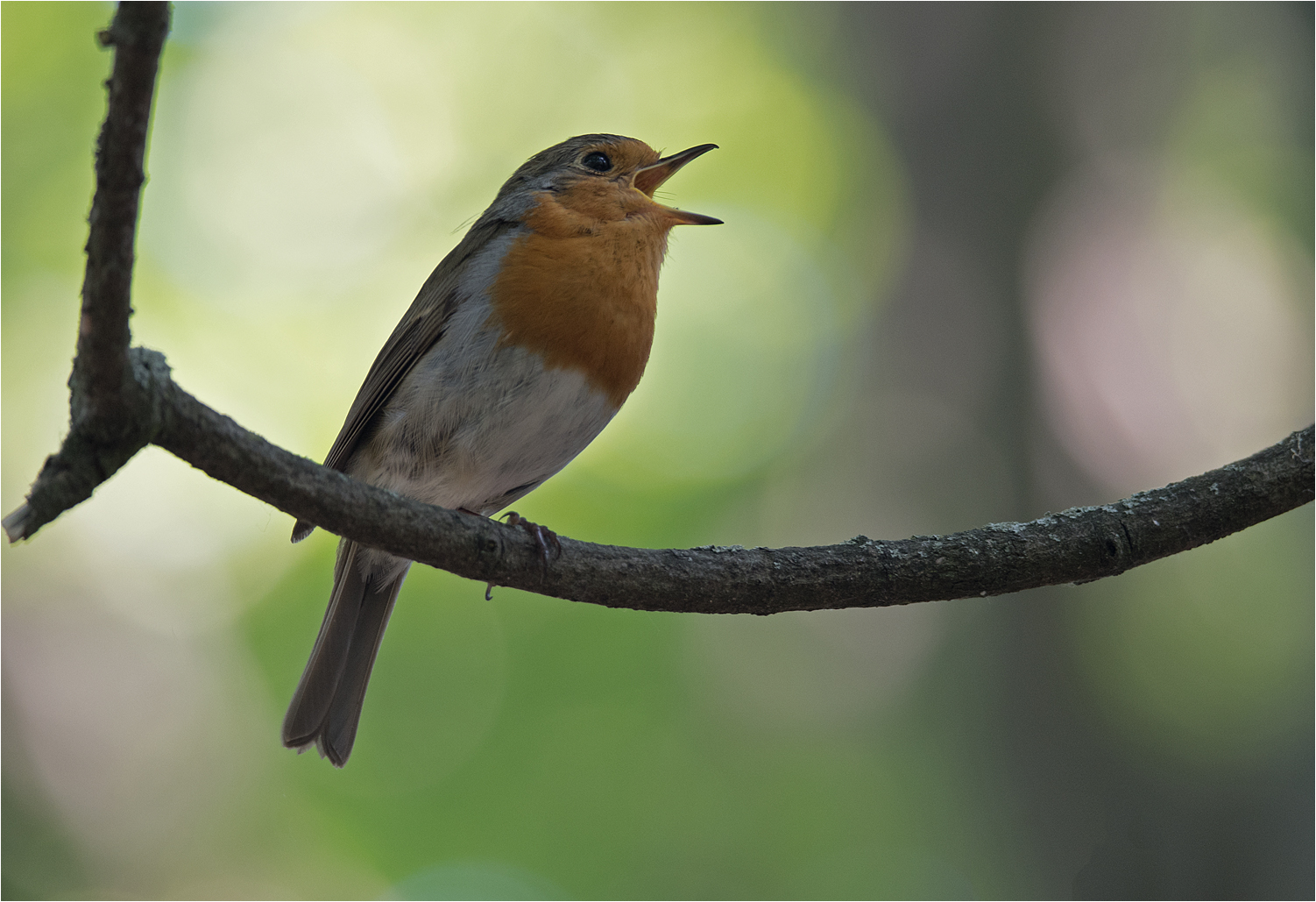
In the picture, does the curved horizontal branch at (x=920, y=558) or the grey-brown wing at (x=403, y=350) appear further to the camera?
the grey-brown wing at (x=403, y=350)

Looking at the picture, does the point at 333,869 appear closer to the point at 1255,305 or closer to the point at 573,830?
the point at 573,830

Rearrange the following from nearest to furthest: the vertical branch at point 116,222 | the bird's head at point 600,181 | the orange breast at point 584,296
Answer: the vertical branch at point 116,222
the orange breast at point 584,296
the bird's head at point 600,181

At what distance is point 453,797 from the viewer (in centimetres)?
773

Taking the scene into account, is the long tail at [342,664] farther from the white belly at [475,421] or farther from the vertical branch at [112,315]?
the vertical branch at [112,315]

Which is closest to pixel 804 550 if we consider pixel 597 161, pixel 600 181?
pixel 600 181

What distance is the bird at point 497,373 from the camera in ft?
10.00

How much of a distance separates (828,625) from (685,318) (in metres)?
3.18

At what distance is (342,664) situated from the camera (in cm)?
366

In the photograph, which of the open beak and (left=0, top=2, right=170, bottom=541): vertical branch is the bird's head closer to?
the open beak

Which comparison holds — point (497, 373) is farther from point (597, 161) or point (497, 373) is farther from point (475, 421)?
point (597, 161)

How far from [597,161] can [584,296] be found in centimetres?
104

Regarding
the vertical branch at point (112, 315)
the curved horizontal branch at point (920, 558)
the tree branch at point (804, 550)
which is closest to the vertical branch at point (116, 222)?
the vertical branch at point (112, 315)

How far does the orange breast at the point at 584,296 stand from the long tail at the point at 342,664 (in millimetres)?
1146

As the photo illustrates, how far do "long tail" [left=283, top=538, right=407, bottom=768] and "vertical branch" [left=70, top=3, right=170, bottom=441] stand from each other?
78.7 inches
